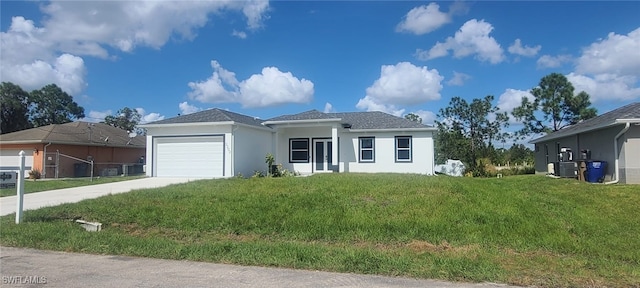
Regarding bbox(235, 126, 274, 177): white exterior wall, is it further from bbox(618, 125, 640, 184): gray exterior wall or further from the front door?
bbox(618, 125, 640, 184): gray exterior wall

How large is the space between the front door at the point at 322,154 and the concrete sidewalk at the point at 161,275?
1634cm

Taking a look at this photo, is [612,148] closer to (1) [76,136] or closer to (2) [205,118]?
(2) [205,118]

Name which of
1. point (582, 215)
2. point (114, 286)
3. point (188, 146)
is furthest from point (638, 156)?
point (188, 146)

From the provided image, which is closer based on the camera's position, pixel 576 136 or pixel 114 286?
pixel 114 286

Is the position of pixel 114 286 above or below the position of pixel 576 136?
below

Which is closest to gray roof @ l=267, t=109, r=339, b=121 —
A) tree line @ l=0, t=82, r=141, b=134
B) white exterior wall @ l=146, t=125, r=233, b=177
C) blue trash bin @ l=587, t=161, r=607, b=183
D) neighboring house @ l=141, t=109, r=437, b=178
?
neighboring house @ l=141, t=109, r=437, b=178

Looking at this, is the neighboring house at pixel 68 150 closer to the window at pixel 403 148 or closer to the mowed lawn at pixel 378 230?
the mowed lawn at pixel 378 230

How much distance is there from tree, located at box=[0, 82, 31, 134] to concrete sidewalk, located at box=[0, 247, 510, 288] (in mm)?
45027

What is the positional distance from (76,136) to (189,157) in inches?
528

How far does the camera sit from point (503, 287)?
5.14m

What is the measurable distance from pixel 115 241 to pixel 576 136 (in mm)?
20357

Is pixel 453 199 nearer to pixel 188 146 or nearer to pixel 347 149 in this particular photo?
pixel 347 149

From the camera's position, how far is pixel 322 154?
22844 millimetres

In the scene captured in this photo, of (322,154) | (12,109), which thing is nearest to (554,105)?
(322,154)
